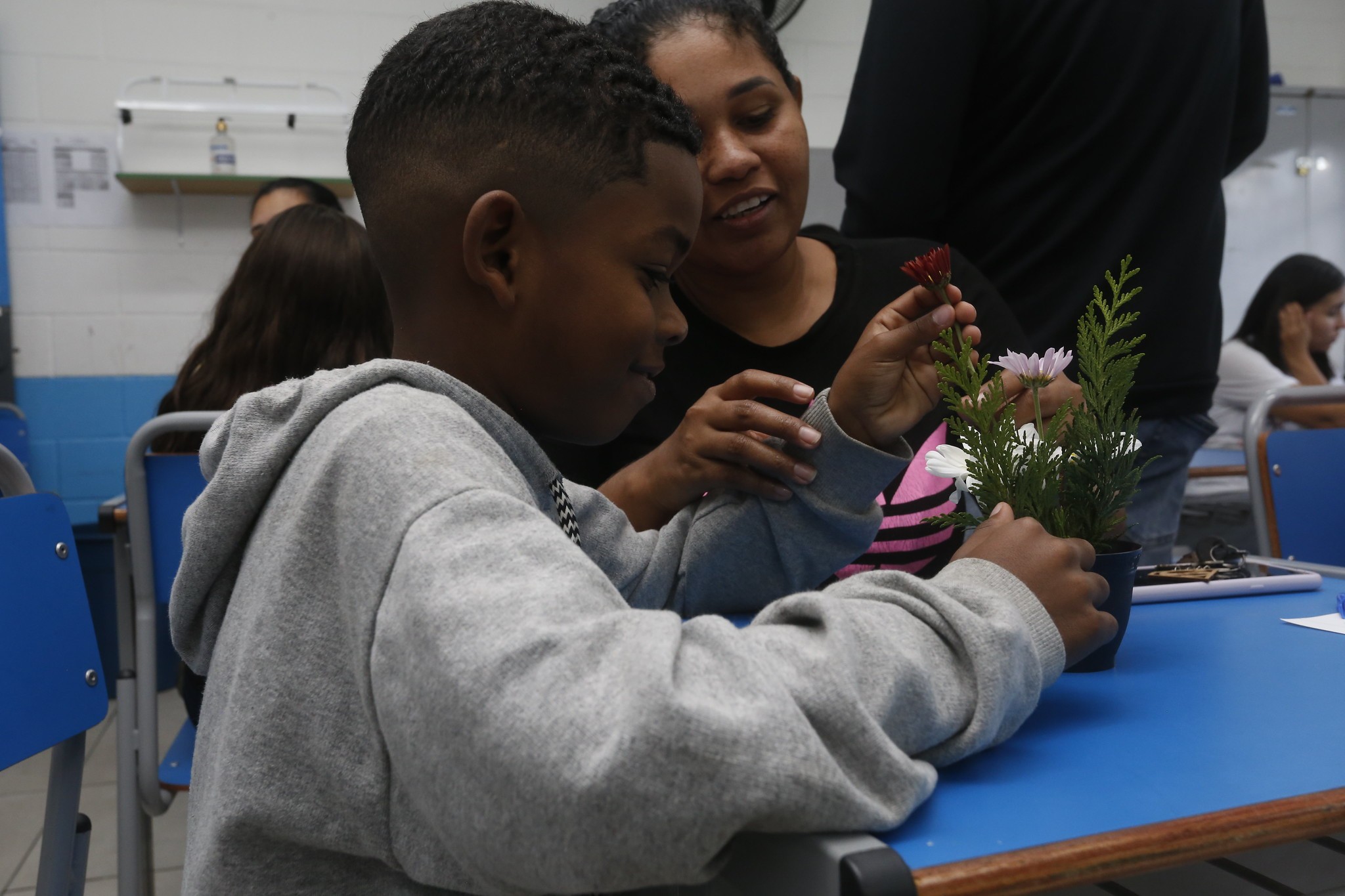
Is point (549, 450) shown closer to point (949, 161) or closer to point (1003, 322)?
point (1003, 322)

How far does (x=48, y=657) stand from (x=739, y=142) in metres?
0.87

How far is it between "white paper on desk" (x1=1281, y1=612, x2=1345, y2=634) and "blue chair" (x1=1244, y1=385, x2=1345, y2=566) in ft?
2.52

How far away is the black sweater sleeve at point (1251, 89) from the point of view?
64.5 inches

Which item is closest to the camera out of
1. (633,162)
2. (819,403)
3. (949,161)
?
(633,162)

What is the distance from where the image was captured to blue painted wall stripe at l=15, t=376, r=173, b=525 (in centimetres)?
352

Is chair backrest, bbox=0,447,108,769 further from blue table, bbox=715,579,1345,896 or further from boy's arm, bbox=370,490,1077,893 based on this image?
blue table, bbox=715,579,1345,896

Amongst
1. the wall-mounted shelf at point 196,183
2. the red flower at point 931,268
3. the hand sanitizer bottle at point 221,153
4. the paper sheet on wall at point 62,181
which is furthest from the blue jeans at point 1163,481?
the paper sheet on wall at point 62,181

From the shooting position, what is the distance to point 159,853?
226cm

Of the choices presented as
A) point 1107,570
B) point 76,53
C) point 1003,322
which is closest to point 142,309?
point 76,53

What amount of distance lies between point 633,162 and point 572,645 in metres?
0.37

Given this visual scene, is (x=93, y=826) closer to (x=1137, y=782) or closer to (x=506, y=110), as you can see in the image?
(x=506, y=110)

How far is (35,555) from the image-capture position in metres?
1.02

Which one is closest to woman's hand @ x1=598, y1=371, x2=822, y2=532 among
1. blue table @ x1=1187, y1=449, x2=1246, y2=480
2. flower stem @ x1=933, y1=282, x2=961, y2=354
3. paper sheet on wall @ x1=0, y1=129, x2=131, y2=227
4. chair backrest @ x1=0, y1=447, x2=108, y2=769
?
flower stem @ x1=933, y1=282, x2=961, y2=354

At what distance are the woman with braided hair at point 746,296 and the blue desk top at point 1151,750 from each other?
1.00ft
